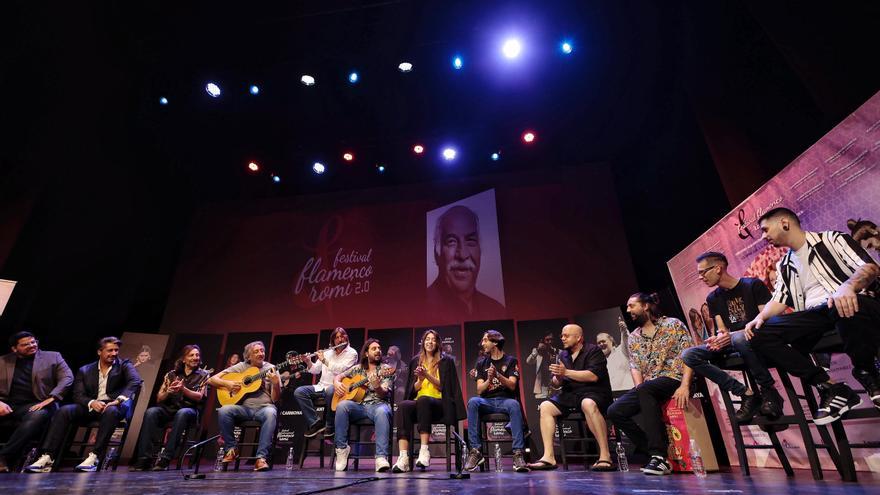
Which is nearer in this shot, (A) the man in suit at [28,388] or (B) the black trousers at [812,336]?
(B) the black trousers at [812,336]

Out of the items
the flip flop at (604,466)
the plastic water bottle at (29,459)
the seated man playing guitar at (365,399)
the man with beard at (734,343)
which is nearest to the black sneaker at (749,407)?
the man with beard at (734,343)

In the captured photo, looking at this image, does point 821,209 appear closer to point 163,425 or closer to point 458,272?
point 458,272

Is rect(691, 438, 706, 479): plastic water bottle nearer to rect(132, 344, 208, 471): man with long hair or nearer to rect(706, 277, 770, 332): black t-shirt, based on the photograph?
rect(706, 277, 770, 332): black t-shirt

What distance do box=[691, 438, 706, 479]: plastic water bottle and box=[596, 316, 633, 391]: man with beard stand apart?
2.05 metres

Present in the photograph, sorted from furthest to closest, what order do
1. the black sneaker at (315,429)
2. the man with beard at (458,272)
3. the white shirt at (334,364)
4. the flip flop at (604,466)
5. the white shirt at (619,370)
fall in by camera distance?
the man with beard at (458,272), the white shirt at (619,370), the white shirt at (334,364), the black sneaker at (315,429), the flip flop at (604,466)

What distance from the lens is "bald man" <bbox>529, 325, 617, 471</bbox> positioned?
346 centimetres

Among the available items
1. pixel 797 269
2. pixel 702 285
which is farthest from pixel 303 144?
pixel 797 269

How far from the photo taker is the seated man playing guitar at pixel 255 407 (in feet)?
12.9

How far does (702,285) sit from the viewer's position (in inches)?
161

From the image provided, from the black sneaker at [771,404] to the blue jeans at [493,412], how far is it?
1794 mm

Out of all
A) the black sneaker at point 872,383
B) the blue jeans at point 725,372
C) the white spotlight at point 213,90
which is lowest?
the black sneaker at point 872,383

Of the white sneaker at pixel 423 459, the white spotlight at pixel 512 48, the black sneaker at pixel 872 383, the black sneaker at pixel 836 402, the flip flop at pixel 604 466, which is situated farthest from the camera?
the white spotlight at pixel 512 48

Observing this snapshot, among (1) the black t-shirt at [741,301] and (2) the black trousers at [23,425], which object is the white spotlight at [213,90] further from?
(1) the black t-shirt at [741,301]

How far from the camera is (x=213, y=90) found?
6.29m
